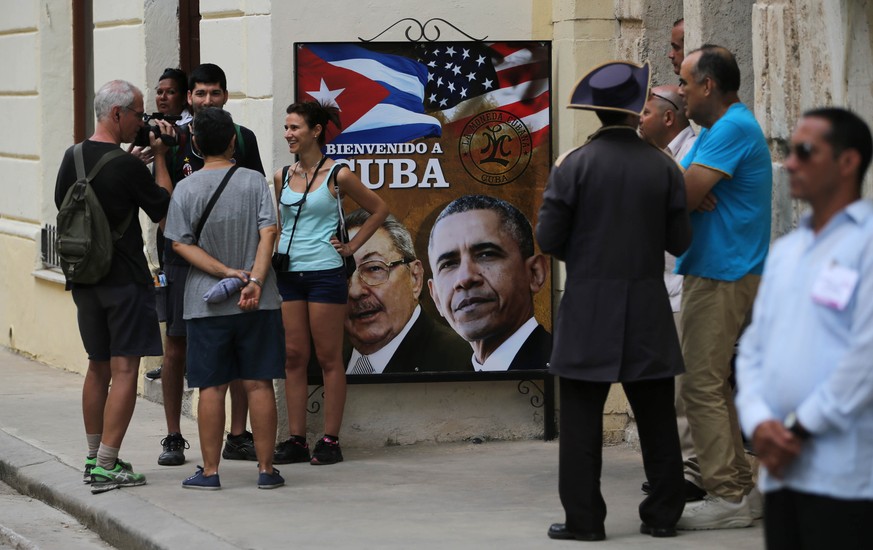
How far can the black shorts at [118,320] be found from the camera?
6742mm

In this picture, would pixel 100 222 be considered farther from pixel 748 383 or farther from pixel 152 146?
pixel 748 383

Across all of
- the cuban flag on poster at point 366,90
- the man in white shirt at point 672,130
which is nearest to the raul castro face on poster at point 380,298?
the cuban flag on poster at point 366,90

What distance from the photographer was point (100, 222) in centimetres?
666

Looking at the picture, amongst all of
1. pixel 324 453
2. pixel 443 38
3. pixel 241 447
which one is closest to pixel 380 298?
pixel 324 453

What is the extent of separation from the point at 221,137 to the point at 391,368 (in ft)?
5.84

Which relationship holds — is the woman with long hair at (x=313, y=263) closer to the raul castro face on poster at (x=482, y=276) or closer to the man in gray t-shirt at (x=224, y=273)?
the raul castro face on poster at (x=482, y=276)

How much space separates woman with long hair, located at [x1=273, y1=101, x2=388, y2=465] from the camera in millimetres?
7266

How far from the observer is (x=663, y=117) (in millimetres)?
6531

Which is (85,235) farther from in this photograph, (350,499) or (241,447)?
(350,499)

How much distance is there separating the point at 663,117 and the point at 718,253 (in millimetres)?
985

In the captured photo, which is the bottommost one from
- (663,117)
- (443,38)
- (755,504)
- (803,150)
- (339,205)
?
(755,504)

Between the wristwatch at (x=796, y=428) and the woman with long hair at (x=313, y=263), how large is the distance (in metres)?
4.07

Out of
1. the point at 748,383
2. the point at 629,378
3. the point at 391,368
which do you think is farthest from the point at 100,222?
the point at 748,383

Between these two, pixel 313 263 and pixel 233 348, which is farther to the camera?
pixel 313 263
